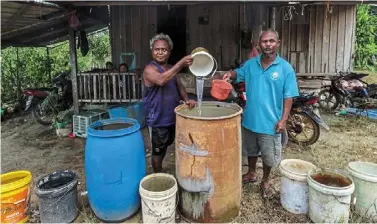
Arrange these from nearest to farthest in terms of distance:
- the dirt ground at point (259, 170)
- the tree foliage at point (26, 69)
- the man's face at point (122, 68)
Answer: the dirt ground at point (259, 170)
the man's face at point (122, 68)
the tree foliage at point (26, 69)

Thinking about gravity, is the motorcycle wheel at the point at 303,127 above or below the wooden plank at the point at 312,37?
below

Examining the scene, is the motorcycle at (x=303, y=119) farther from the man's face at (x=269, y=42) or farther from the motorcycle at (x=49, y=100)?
the motorcycle at (x=49, y=100)

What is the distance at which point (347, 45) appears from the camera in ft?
24.2

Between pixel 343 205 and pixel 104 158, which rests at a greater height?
pixel 104 158

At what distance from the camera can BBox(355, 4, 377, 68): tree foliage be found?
39.4 ft

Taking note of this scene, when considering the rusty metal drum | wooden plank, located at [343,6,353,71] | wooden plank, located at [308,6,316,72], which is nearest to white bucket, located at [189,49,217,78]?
the rusty metal drum

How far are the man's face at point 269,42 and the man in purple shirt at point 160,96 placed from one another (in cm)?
91

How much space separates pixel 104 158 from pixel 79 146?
267 centimetres

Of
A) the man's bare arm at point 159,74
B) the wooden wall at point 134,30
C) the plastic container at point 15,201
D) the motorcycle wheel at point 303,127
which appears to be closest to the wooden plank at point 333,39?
the motorcycle wheel at point 303,127

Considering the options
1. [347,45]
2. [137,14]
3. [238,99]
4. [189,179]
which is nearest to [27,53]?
[137,14]

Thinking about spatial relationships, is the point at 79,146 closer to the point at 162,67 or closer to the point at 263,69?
the point at 162,67

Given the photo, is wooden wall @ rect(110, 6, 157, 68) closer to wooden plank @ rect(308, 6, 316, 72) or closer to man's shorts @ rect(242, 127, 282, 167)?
wooden plank @ rect(308, 6, 316, 72)

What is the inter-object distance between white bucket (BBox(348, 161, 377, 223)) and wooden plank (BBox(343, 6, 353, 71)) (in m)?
5.88

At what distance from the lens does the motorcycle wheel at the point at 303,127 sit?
4434 mm
